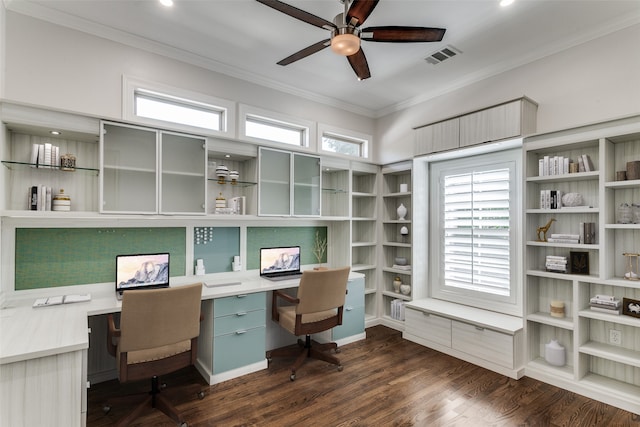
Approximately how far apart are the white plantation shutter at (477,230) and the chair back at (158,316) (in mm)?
3024

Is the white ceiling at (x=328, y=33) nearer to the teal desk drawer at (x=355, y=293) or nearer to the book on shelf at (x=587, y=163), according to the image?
the book on shelf at (x=587, y=163)

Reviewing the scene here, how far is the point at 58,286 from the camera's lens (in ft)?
8.55

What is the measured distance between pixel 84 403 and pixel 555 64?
4.47 meters

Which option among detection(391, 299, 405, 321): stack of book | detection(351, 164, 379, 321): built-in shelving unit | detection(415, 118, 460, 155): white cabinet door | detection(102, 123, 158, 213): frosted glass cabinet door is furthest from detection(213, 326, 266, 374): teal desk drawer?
detection(415, 118, 460, 155): white cabinet door

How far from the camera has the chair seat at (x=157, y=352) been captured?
2195mm

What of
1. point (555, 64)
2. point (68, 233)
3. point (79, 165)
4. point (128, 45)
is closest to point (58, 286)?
point (68, 233)

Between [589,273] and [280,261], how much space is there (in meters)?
3.01

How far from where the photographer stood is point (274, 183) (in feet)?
11.5

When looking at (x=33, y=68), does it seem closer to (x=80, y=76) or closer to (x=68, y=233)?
(x=80, y=76)

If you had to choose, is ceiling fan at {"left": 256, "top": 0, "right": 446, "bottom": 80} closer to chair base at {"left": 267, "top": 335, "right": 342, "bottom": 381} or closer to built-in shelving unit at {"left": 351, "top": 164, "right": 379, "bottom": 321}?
built-in shelving unit at {"left": 351, "top": 164, "right": 379, "bottom": 321}

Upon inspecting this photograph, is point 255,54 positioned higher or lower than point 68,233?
higher

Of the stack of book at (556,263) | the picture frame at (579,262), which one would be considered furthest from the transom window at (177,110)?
the picture frame at (579,262)

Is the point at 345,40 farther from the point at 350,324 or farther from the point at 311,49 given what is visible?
the point at 350,324

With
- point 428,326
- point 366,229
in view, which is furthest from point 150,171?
point 428,326
